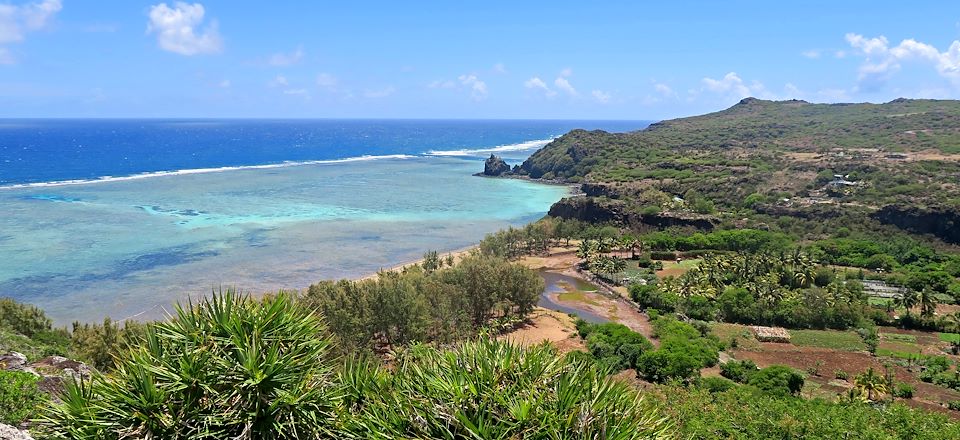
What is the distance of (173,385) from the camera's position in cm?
1034

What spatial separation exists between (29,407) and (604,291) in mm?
53954

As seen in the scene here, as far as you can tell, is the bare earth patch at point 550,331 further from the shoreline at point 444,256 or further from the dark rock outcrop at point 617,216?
the dark rock outcrop at point 617,216

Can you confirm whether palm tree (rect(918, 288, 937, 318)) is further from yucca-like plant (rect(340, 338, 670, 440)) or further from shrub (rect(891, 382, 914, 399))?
yucca-like plant (rect(340, 338, 670, 440))

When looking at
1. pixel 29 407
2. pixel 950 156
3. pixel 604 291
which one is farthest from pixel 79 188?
pixel 950 156

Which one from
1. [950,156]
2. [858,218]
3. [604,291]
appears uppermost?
[950,156]

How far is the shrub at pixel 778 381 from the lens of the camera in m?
34.6

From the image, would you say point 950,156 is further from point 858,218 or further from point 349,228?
point 349,228

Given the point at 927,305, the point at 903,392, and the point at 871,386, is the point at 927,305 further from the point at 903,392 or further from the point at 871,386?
the point at 871,386

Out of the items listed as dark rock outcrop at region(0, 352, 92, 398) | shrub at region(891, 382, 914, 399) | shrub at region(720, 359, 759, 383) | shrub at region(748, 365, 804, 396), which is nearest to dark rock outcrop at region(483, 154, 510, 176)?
shrub at region(720, 359, 759, 383)

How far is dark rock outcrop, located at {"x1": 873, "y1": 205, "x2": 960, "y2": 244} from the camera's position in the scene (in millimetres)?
77625

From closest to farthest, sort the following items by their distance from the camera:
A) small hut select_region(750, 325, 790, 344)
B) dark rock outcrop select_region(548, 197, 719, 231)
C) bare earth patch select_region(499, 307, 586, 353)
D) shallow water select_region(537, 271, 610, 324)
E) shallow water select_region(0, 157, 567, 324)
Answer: bare earth patch select_region(499, 307, 586, 353) < small hut select_region(750, 325, 790, 344) < shallow water select_region(0, 157, 567, 324) < shallow water select_region(537, 271, 610, 324) < dark rock outcrop select_region(548, 197, 719, 231)

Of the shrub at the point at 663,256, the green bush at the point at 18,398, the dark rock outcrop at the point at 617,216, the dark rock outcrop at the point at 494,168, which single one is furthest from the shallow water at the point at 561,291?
the dark rock outcrop at the point at 494,168

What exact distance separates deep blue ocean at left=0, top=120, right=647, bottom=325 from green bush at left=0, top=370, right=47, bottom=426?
341 cm

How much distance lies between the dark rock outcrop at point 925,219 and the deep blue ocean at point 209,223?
51.3 metres
